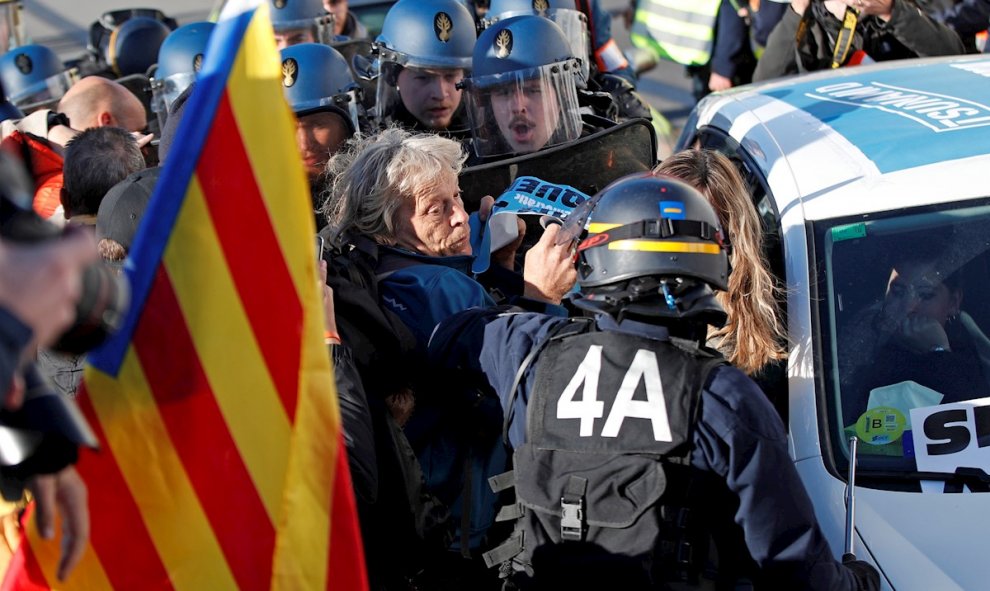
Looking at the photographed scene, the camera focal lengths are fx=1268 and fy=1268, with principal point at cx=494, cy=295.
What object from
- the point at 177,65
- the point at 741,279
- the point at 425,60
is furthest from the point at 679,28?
the point at 741,279

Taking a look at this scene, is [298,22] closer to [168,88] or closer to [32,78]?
[168,88]

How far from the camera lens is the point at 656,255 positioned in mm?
2541

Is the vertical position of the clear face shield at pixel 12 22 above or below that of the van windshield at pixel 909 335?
above

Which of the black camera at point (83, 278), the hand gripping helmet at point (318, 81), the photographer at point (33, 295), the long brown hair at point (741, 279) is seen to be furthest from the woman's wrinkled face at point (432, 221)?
the photographer at point (33, 295)

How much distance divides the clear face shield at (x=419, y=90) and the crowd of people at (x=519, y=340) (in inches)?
1.1

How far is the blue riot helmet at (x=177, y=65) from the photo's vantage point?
253 inches

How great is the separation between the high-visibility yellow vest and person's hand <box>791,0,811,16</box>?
2.08 m

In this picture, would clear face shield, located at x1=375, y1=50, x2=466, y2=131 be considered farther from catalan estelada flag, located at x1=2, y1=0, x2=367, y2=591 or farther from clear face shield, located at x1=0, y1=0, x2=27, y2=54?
clear face shield, located at x1=0, y1=0, x2=27, y2=54

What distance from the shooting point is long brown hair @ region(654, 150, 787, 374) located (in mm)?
3312

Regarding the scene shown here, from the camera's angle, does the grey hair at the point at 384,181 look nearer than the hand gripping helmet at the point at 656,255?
No

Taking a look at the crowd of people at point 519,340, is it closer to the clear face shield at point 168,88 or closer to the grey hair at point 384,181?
the grey hair at point 384,181

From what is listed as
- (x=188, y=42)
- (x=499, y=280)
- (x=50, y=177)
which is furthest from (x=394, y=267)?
(x=188, y=42)

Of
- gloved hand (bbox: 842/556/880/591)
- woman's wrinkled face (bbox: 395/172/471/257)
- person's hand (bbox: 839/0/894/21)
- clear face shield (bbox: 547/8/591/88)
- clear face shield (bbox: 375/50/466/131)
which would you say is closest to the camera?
gloved hand (bbox: 842/556/880/591)

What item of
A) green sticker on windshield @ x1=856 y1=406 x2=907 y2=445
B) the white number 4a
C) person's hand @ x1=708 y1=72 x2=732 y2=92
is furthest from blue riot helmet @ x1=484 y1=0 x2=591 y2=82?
the white number 4a
